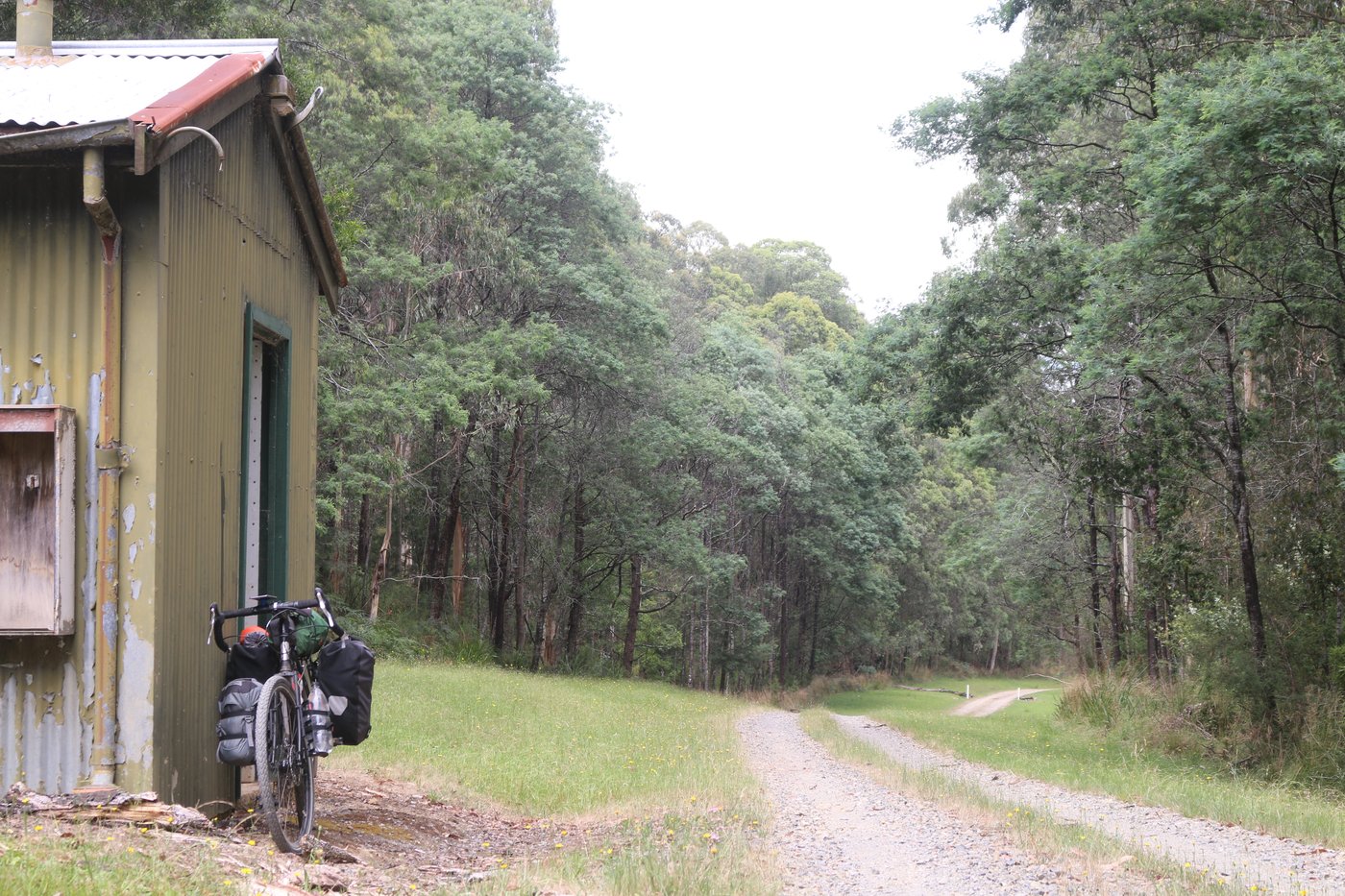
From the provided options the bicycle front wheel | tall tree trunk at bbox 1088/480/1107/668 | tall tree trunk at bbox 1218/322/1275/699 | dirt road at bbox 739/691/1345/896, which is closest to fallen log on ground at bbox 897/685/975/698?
tall tree trunk at bbox 1088/480/1107/668

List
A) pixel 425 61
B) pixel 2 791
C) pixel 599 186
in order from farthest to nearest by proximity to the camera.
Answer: pixel 599 186, pixel 425 61, pixel 2 791

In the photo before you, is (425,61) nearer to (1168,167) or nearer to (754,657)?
(1168,167)

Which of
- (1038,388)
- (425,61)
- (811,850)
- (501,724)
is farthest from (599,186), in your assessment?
(811,850)

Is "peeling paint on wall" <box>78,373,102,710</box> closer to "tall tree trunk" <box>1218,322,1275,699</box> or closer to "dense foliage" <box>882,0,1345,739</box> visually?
"dense foliage" <box>882,0,1345,739</box>

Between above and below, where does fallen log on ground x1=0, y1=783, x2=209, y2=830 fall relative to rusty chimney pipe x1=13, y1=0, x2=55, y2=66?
below

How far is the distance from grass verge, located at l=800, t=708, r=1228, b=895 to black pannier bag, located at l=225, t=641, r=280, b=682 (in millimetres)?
4690

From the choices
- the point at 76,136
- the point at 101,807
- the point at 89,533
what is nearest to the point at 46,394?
the point at 89,533

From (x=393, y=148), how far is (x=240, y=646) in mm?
18845

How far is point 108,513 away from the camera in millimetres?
5707

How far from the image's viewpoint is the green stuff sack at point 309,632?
6.37 m

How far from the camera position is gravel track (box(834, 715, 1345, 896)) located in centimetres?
732

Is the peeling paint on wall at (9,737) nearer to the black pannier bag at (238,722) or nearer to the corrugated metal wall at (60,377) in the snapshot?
the corrugated metal wall at (60,377)

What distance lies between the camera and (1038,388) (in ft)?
69.3

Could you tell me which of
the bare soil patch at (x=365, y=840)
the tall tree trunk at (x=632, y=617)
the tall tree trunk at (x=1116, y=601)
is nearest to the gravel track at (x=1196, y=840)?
the bare soil patch at (x=365, y=840)
